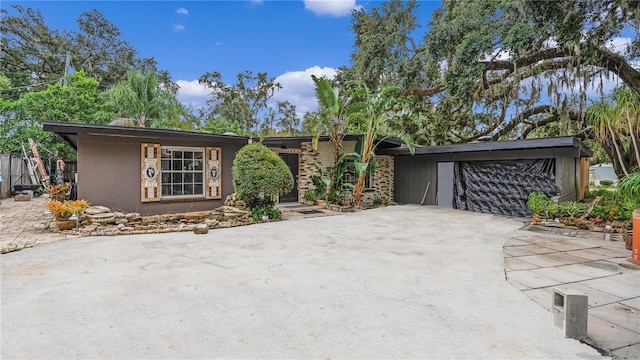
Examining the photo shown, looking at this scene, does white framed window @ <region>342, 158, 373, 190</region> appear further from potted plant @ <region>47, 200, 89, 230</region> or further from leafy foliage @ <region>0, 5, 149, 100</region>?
leafy foliage @ <region>0, 5, 149, 100</region>

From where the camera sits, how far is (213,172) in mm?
9086

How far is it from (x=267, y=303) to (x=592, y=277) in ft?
12.8

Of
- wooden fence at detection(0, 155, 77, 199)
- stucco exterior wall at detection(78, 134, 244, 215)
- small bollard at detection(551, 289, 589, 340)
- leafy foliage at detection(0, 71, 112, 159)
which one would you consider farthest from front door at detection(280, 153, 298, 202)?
leafy foliage at detection(0, 71, 112, 159)

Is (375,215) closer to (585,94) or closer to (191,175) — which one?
(191,175)

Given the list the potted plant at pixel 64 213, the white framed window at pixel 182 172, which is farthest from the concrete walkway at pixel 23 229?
the white framed window at pixel 182 172

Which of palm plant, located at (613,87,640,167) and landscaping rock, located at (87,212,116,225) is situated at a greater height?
palm plant, located at (613,87,640,167)

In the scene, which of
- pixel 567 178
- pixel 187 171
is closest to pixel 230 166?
pixel 187 171

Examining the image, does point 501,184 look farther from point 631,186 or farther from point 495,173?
point 631,186

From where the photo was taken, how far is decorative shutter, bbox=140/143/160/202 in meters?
8.12

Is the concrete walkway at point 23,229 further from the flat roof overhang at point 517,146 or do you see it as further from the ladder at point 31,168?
the flat roof overhang at point 517,146

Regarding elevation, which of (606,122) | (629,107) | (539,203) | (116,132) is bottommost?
(539,203)

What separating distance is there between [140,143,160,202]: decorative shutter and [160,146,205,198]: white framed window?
0.50ft

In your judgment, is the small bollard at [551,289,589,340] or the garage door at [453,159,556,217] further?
the garage door at [453,159,556,217]

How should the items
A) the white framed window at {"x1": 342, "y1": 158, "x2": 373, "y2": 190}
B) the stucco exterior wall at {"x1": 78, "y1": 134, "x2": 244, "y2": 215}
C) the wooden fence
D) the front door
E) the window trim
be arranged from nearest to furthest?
the stucco exterior wall at {"x1": 78, "y1": 134, "x2": 244, "y2": 215} < the window trim < the white framed window at {"x1": 342, "y1": 158, "x2": 373, "y2": 190} < the front door < the wooden fence
